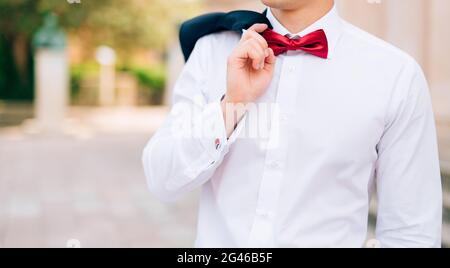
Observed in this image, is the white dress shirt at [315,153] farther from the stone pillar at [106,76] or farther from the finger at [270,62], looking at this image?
the stone pillar at [106,76]

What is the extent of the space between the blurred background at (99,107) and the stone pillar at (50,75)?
0.06ft

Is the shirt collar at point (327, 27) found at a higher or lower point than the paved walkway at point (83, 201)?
higher

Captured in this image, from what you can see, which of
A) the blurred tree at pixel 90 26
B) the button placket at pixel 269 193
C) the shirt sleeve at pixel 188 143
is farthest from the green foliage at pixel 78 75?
the button placket at pixel 269 193

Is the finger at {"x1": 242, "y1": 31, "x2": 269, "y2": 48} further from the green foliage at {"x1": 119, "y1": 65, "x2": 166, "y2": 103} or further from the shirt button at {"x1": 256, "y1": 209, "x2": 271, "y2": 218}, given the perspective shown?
the green foliage at {"x1": 119, "y1": 65, "x2": 166, "y2": 103}

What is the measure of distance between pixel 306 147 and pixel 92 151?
8356 millimetres

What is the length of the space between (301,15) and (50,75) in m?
10.6

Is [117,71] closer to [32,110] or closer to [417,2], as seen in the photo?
[32,110]

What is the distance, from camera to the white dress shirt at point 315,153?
3.69ft

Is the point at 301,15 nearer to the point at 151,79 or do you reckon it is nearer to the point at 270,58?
the point at 270,58

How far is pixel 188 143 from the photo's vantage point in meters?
1.11

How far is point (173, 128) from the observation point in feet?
3.72

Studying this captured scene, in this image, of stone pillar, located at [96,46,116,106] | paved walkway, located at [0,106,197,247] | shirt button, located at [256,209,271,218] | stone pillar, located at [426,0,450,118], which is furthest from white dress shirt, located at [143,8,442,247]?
stone pillar, located at [96,46,116,106]

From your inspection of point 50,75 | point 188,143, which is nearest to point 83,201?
point 188,143

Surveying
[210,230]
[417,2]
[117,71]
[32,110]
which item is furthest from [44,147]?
[117,71]
